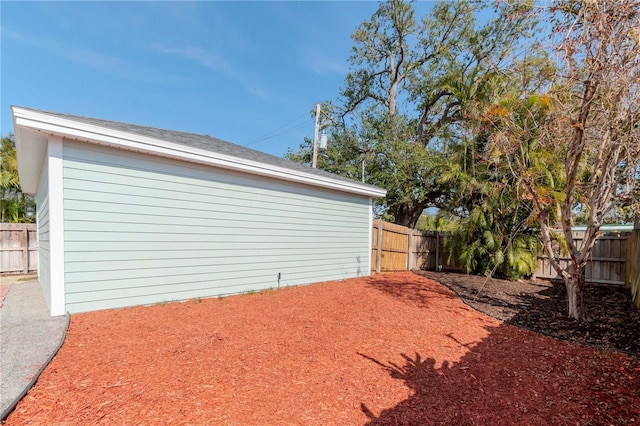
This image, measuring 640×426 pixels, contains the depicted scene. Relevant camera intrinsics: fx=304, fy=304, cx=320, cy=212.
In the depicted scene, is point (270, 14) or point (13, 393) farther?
point (270, 14)

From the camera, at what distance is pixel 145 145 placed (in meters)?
4.60

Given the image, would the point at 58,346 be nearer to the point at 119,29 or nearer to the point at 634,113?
the point at 634,113

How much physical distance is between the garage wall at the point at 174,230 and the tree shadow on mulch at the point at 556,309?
375cm

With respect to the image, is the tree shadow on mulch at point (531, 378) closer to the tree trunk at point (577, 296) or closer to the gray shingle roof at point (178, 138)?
the tree trunk at point (577, 296)

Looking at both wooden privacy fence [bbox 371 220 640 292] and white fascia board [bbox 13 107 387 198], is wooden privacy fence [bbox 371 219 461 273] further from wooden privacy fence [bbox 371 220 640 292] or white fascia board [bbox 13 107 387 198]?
Answer: white fascia board [bbox 13 107 387 198]

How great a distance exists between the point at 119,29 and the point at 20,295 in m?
7.25

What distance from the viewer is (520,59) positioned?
4.26m

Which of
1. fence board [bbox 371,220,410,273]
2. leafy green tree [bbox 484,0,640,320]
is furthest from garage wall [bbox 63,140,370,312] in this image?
leafy green tree [bbox 484,0,640,320]

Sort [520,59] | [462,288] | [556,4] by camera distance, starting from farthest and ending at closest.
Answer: [462,288] < [520,59] < [556,4]

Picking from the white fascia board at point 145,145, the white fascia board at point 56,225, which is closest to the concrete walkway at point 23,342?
the white fascia board at point 56,225

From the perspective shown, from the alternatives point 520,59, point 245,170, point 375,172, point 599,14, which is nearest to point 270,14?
point 375,172

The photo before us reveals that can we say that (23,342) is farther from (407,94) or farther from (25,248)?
(407,94)

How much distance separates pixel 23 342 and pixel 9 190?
11.6 meters

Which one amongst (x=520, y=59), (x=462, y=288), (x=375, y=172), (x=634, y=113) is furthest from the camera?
(x=375, y=172)
